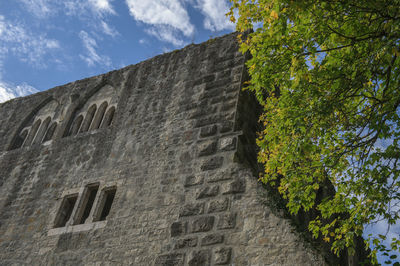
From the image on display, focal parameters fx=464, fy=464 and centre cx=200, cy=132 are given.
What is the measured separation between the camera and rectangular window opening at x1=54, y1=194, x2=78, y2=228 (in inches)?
337

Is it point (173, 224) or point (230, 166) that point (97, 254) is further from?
point (230, 166)

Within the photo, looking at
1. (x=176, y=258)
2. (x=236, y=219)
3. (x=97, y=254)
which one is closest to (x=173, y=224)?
(x=176, y=258)

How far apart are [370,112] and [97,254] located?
464cm

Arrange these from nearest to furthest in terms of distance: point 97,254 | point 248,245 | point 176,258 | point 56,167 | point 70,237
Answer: point 248,245
point 176,258
point 97,254
point 70,237
point 56,167

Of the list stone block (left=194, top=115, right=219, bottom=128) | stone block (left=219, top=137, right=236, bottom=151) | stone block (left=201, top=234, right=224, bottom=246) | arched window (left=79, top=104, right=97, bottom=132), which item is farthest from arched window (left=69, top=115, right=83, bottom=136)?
stone block (left=201, top=234, right=224, bottom=246)

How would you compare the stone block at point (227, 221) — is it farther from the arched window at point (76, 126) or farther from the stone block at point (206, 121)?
the arched window at point (76, 126)

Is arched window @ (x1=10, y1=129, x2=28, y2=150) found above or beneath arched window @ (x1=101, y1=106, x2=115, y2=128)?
above

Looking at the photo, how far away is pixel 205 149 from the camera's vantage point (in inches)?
289

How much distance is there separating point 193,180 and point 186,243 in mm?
1039

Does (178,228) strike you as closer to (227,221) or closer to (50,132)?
(227,221)

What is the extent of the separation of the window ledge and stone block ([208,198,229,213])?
207cm

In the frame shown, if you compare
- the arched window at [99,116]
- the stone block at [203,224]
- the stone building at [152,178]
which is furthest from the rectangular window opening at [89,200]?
the stone block at [203,224]

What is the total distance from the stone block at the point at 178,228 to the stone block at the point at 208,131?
5.11 feet

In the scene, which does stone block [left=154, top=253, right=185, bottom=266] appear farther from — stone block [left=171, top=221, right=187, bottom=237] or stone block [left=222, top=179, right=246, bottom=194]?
stone block [left=222, top=179, right=246, bottom=194]
